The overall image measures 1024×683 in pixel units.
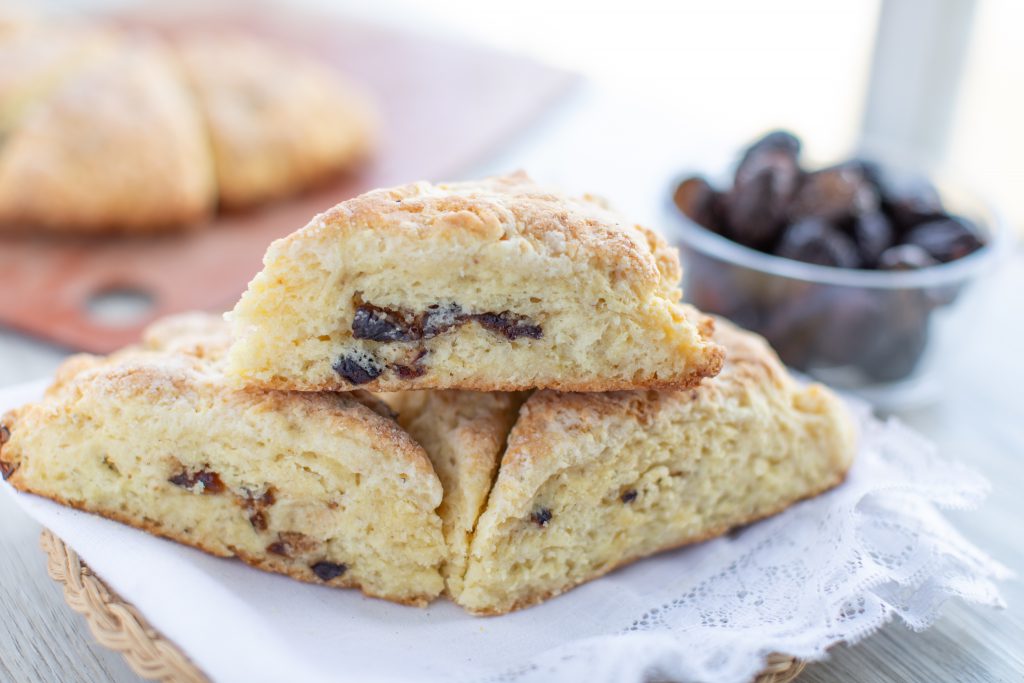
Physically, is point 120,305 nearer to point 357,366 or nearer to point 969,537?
point 357,366

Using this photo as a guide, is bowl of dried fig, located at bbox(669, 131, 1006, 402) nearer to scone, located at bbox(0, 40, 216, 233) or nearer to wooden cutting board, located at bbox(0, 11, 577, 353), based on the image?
wooden cutting board, located at bbox(0, 11, 577, 353)

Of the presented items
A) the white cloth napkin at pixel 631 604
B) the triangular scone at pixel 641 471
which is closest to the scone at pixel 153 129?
the white cloth napkin at pixel 631 604

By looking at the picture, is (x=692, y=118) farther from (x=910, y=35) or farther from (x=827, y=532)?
(x=827, y=532)

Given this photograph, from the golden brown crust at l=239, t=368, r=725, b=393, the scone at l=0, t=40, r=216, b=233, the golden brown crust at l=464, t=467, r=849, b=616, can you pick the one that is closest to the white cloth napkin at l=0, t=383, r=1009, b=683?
the golden brown crust at l=464, t=467, r=849, b=616

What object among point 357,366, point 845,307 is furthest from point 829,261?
point 357,366

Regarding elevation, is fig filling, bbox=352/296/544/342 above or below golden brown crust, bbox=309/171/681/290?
below

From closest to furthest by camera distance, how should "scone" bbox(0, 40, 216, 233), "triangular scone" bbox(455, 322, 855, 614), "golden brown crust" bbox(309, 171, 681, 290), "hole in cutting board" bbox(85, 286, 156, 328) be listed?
"golden brown crust" bbox(309, 171, 681, 290)
"triangular scone" bbox(455, 322, 855, 614)
"hole in cutting board" bbox(85, 286, 156, 328)
"scone" bbox(0, 40, 216, 233)

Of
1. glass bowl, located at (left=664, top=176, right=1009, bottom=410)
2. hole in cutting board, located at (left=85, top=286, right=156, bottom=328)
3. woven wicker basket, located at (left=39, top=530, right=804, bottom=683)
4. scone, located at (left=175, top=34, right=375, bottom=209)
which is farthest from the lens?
scone, located at (left=175, top=34, right=375, bottom=209)

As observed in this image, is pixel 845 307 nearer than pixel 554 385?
No
